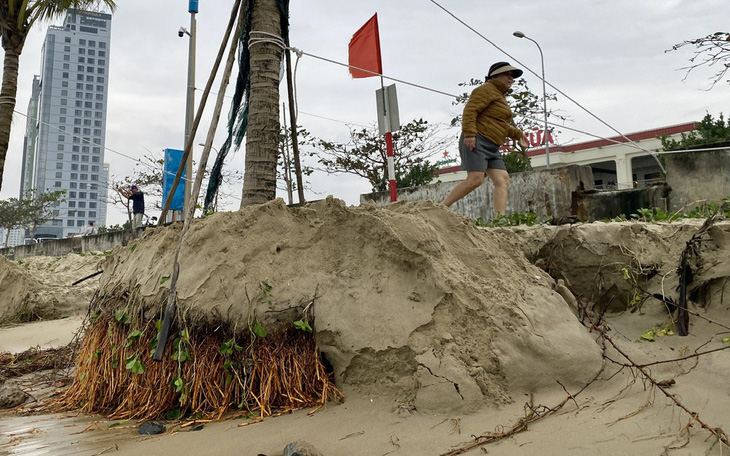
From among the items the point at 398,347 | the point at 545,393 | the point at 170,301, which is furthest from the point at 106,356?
the point at 545,393

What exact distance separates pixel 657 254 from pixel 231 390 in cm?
262

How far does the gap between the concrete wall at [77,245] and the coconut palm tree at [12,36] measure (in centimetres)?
290

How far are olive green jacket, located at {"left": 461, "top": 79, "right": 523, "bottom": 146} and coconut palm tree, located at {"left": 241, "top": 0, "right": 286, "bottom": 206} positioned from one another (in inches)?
66.8

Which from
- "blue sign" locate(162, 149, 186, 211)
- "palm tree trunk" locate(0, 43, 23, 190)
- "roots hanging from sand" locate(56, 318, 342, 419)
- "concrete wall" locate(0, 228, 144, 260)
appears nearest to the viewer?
"roots hanging from sand" locate(56, 318, 342, 419)

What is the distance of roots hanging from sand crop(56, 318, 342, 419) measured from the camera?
8.05 feet

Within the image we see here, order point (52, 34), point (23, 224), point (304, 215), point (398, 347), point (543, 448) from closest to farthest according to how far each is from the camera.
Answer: point (543, 448)
point (398, 347)
point (304, 215)
point (23, 224)
point (52, 34)

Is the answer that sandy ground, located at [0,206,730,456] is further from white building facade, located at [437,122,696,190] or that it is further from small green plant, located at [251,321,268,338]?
white building facade, located at [437,122,696,190]

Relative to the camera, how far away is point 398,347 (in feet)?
7.73

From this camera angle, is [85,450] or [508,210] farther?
[508,210]

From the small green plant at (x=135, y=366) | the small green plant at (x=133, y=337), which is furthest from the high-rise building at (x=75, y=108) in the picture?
the small green plant at (x=135, y=366)

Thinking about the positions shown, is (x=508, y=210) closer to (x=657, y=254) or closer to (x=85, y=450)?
(x=657, y=254)

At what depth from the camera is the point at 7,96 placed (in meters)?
8.56

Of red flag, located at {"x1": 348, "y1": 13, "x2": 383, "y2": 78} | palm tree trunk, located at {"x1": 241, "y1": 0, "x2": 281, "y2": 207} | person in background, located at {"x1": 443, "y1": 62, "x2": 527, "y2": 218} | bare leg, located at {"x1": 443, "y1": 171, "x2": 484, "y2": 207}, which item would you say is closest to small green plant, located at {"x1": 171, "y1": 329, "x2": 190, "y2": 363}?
palm tree trunk, located at {"x1": 241, "y1": 0, "x2": 281, "y2": 207}

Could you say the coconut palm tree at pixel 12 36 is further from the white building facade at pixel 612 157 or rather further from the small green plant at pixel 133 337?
the white building facade at pixel 612 157
